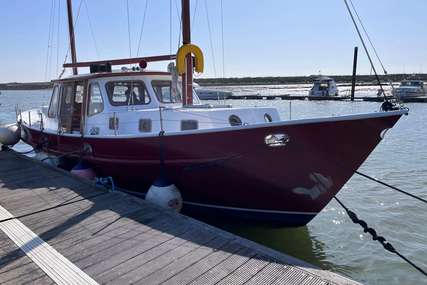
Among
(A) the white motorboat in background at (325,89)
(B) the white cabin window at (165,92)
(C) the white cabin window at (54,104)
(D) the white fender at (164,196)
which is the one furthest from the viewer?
(A) the white motorboat in background at (325,89)

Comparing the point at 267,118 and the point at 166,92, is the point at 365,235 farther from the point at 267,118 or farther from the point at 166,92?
the point at 166,92

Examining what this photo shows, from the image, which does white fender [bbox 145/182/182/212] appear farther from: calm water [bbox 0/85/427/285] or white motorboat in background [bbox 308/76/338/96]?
white motorboat in background [bbox 308/76/338/96]

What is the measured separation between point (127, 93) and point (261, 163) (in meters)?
4.00

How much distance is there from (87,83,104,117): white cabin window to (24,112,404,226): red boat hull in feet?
4.58

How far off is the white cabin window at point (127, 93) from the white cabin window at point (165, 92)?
0.90 feet

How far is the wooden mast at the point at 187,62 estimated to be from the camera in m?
7.98

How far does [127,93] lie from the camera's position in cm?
864

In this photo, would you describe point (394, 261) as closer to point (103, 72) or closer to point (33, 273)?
point (33, 273)

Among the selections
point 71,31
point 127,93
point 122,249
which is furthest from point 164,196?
point 71,31

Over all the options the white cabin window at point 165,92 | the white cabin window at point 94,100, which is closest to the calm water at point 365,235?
the white cabin window at point 165,92

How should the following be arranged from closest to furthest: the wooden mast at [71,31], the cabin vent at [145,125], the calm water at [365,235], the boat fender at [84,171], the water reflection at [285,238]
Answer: the calm water at [365,235], the water reflection at [285,238], the cabin vent at [145,125], the boat fender at [84,171], the wooden mast at [71,31]

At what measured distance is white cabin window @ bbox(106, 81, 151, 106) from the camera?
8.51 meters

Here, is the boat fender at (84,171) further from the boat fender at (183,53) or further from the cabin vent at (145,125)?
the boat fender at (183,53)

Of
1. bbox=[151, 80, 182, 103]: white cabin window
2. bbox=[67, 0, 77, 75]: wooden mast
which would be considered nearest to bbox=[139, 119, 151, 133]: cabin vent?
bbox=[151, 80, 182, 103]: white cabin window
